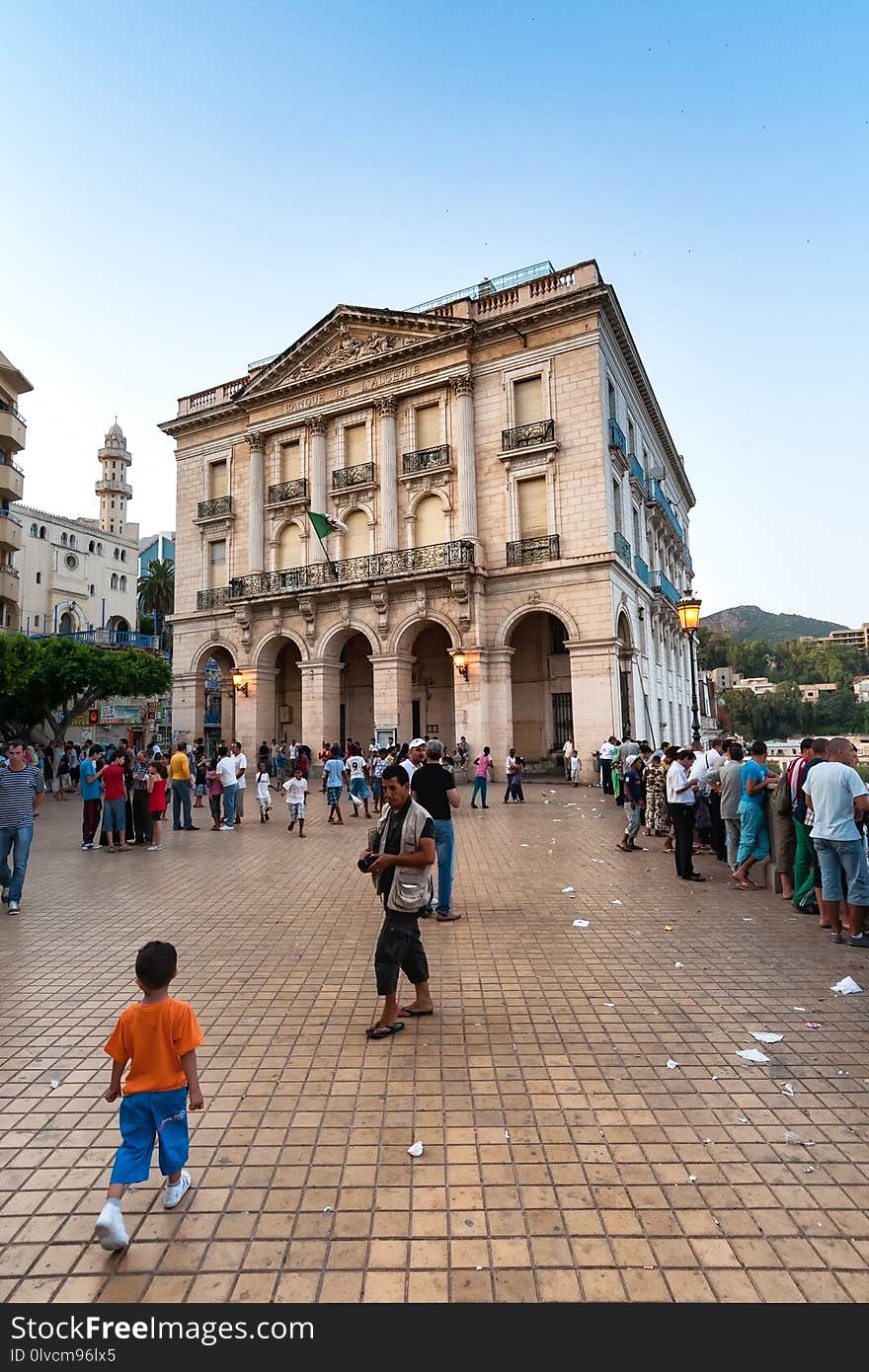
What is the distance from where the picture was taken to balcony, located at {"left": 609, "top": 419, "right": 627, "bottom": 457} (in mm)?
24737

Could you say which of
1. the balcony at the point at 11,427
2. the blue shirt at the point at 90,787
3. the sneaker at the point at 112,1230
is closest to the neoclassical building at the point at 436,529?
the balcony at the point at 11,427

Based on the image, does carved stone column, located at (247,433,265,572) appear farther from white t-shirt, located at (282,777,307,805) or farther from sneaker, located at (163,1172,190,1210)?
sneaker, located at (163,1172,190,1210)

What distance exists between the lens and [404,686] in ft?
88.0

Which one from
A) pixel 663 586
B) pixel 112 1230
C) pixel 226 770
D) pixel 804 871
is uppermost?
pixel 663 586

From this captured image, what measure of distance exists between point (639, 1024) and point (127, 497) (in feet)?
298

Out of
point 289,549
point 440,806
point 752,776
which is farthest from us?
point 289,549

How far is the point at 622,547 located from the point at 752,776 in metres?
18.0

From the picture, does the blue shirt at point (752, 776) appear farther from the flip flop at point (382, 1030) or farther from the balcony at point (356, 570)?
the balcony at point (356, 570)

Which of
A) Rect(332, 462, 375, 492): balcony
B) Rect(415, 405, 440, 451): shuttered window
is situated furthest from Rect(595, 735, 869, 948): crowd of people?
Rect(332, 462, 375, 492): balcony

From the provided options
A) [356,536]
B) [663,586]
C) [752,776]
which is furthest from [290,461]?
[752,776]

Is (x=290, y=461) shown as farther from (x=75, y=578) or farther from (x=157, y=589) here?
(x=75, y=578)

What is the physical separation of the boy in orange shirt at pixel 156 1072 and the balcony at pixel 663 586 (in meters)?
30.7

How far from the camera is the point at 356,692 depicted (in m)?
31.5

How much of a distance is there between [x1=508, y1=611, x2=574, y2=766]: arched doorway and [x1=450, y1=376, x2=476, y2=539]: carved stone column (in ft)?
14.4
